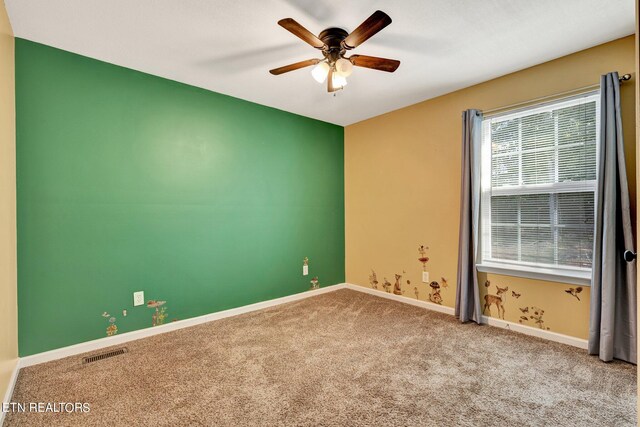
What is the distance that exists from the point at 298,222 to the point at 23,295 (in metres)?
2.62

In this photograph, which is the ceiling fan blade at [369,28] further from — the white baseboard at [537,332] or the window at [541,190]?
the white baseboard at [537,332]

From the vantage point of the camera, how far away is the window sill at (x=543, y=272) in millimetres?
2424

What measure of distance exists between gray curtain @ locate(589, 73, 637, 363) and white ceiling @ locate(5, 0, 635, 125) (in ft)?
1.90

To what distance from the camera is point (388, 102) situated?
351 cm

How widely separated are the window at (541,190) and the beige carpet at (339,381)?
2.34 ft

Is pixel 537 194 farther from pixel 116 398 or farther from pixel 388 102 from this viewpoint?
pixel 116 398

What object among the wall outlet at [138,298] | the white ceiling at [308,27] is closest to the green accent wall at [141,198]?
the wall outlet at [138,298]

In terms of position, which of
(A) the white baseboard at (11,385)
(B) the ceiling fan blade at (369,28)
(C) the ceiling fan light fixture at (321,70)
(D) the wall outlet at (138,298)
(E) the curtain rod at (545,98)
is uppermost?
(B) the ceiling fan blade at (369,28)

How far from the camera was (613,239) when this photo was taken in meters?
2.15

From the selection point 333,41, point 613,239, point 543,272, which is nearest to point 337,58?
point 333,41

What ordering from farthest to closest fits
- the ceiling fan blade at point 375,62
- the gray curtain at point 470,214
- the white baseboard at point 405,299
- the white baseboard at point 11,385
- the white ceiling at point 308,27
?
the white baseboard at point 405,299 → the gray curtain at point 470,214 → the ceiling fan blade at point 375,62 → the white ceiling at point 308,27 → the white baseboard at point 11,385

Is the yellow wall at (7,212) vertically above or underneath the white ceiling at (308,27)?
underneath

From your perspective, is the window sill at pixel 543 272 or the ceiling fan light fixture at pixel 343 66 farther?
the window sill at pixel 543 272

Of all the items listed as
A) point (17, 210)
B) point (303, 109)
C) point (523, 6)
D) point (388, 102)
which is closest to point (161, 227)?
point (17, 210)
